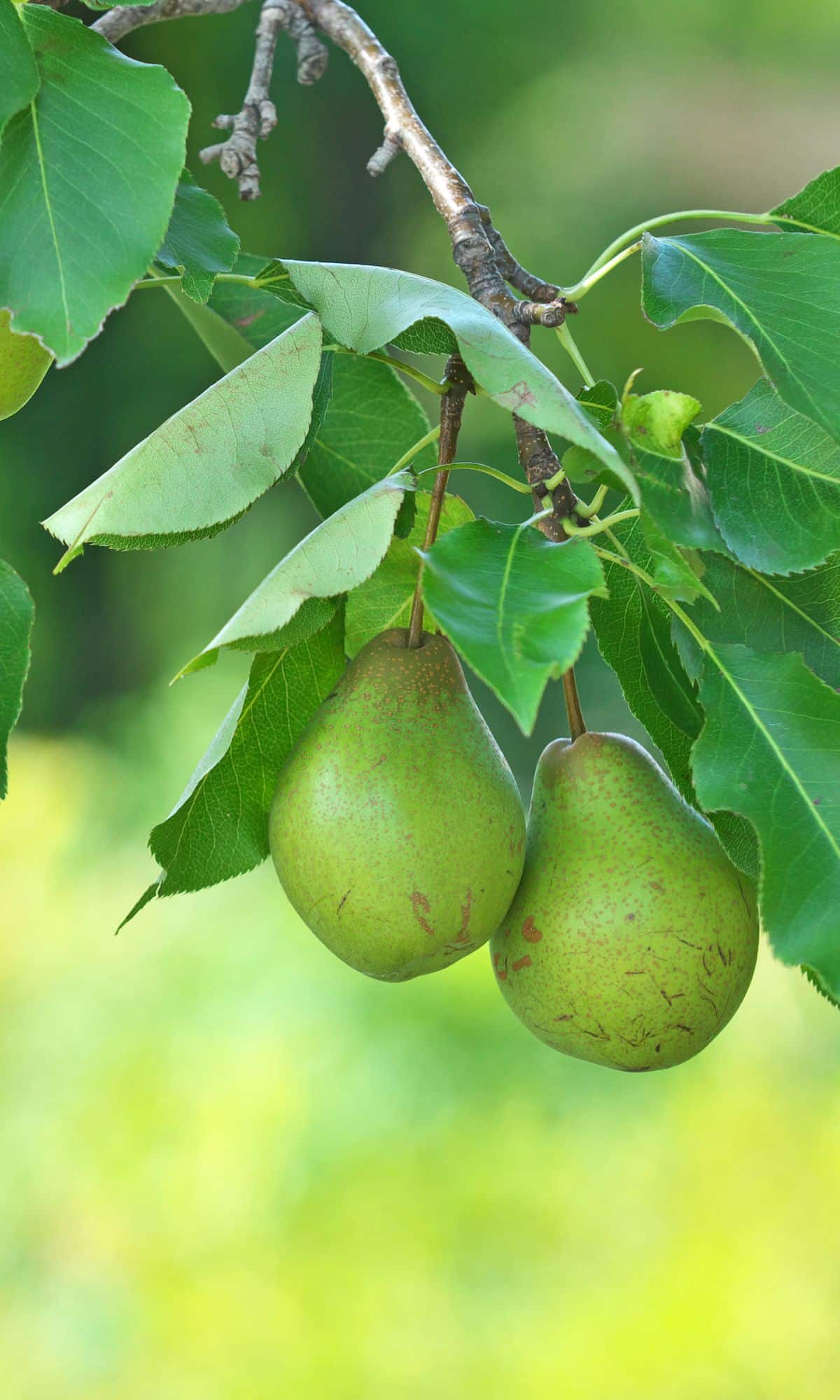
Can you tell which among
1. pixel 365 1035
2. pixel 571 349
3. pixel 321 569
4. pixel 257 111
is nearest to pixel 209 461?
pixel 321 569

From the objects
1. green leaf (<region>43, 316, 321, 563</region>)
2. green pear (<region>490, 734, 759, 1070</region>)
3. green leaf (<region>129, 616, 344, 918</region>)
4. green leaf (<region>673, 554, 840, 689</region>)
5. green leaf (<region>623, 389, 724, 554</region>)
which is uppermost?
green leaf (<region>43, 316, 321, 563</region>)

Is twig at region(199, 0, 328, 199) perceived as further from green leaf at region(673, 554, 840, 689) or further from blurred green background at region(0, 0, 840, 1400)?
blurred green background at region(0, 0, 840, 1400)

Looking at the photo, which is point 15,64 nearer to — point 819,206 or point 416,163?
point 416,163

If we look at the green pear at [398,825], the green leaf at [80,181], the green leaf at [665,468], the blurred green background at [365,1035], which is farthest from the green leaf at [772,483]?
the blurred green background at [365,1035]

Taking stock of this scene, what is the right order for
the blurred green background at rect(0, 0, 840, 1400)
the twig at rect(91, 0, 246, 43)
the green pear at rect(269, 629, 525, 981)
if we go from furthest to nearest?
the blurred green background at rect(0, 0, 840, 1400), the twig at rect(91, 0, 246, 43), the green pear at rect(269, 629, 525, 981)

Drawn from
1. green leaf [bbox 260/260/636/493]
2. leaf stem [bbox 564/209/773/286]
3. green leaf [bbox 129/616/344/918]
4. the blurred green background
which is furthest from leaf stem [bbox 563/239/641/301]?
the blurred green background

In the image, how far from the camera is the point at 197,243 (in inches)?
23.1

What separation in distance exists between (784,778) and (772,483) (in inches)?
5.4

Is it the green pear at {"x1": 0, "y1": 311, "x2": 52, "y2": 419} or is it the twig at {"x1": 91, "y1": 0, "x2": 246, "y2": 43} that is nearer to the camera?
the green pear at {"x1": 0, "y1": 311, "x2": 52, "y2": 419}

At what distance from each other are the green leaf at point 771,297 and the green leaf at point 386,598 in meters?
0.14

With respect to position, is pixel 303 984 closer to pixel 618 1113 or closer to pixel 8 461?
pixel 618 1113

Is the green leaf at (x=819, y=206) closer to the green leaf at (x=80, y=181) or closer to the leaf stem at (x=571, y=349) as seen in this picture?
the leaf stem at (x=571, y=349)

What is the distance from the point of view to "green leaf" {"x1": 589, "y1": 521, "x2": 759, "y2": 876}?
1.78 ft

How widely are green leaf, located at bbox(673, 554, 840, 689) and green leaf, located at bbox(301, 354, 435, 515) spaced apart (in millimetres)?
229
